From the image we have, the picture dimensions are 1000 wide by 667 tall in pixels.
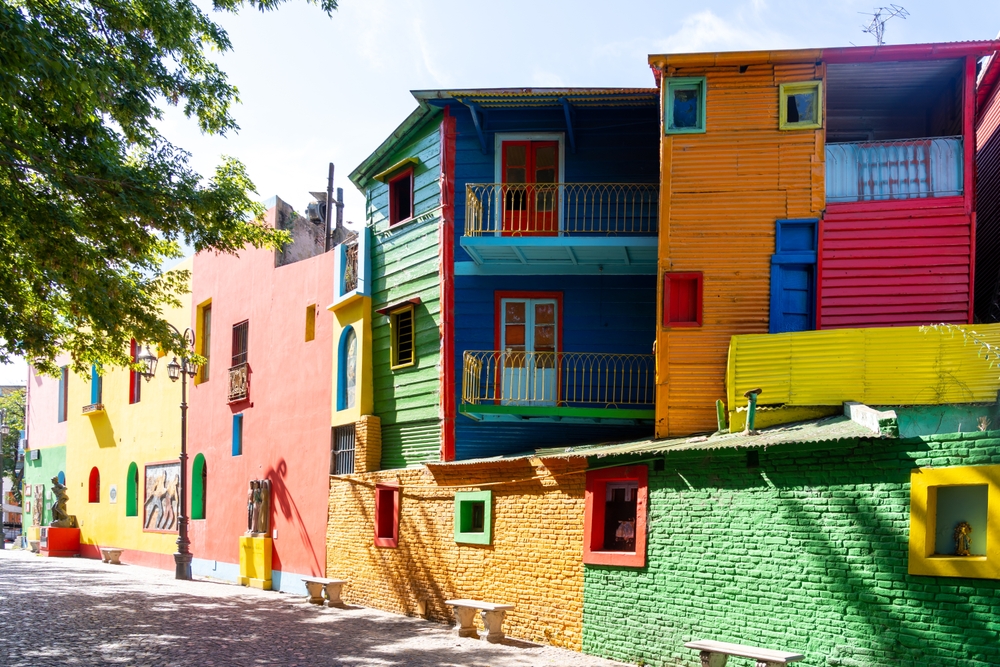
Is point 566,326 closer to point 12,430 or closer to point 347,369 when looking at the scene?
point 347,369

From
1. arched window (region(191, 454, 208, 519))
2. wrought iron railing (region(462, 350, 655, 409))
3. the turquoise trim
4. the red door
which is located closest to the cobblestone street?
the turquoise trim

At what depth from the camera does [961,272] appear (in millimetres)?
13852

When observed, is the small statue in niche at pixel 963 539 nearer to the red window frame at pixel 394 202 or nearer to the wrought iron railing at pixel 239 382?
the red window frame at pixel 394 202

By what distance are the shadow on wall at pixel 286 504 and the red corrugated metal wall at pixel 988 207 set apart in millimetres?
12860

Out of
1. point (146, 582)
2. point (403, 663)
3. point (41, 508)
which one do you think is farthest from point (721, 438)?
point (41, 508)

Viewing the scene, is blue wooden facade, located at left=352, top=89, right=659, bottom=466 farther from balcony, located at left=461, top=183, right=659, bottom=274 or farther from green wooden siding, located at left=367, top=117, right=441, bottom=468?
green wooden siding, located at left=367, top=117, right=441, bottom=468

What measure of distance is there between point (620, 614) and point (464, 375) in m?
5.06

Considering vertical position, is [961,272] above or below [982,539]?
above

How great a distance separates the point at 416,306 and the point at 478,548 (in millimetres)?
4529

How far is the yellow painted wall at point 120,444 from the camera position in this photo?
2780 cm

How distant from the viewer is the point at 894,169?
14.2 m

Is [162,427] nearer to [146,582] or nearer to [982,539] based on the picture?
[146,582]

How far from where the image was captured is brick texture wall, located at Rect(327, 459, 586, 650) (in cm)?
1367

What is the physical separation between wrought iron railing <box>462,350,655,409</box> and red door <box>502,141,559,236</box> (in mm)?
2170
